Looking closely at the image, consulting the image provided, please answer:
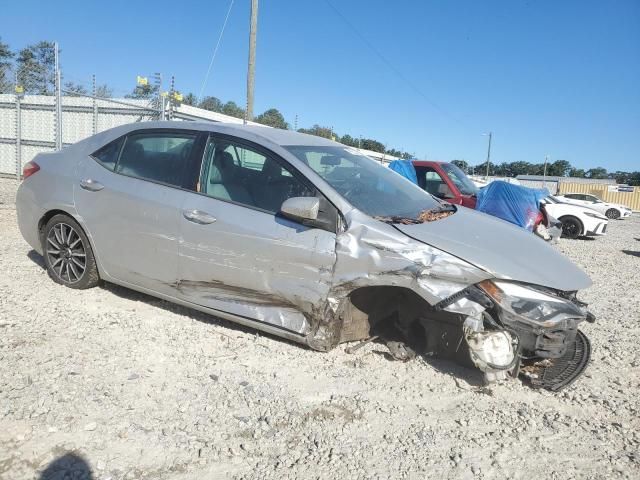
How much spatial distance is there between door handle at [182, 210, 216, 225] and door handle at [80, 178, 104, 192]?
989 mm

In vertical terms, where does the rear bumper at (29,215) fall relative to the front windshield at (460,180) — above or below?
below

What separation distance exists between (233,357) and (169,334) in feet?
2.09

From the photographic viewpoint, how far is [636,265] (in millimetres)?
8648

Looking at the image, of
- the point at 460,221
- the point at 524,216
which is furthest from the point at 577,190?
the point at 460,221

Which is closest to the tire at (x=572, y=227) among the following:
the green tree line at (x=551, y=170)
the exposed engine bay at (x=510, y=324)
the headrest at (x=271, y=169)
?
the exposed engine bay at (x=510, y=324)

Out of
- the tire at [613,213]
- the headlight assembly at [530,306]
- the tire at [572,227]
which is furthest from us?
the tire at [613,213]

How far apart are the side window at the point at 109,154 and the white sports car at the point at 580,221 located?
1150 cm

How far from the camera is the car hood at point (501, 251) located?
2914 millimetres

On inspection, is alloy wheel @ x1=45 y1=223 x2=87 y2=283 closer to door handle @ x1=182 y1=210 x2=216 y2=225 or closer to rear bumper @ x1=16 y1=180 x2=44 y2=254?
rear bumper @ x1=16 y1=180 x2=44 y2=254

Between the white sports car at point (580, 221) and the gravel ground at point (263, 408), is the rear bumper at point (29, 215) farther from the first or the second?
the white sports car at point (580, 221)

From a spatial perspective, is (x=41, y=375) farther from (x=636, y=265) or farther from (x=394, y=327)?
(x=636, y=265)

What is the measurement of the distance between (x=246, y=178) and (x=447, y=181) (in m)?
7.21

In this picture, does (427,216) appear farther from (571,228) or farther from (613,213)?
(613,213)

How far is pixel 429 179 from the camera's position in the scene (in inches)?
408
